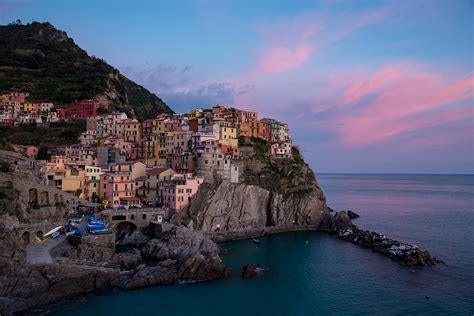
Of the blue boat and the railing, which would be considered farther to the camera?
the blue boat

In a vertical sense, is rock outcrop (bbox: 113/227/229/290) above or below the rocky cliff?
below

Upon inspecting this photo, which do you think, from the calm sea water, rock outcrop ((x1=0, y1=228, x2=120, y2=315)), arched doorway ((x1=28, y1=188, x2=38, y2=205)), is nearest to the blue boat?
rock outcrop ((x1=0, y1=228, x2=120, y2=315))

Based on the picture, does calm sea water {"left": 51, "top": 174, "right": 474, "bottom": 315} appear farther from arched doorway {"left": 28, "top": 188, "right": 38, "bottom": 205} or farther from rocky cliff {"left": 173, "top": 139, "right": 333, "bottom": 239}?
arched doorway {"left": 28, "top": 188, "right": 38, "bottom": 205}

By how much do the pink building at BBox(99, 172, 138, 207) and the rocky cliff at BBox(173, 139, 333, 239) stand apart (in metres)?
8.46

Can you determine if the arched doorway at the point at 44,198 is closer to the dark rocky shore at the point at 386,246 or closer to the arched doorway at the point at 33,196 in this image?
the arched doorway at the point at 33,196

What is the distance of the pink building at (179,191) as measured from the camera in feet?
179

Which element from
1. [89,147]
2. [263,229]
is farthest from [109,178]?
[263,229]

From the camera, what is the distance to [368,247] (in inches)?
2079

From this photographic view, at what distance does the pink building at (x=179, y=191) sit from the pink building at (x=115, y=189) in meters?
4.62

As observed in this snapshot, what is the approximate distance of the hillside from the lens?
9275cm

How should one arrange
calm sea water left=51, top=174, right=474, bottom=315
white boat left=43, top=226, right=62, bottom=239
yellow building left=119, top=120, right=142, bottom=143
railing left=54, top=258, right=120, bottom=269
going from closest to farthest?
calm sea water left=51, top=174, right=474, bottom=315, railing left=54, top=258, right=120, bottom=269, white boat left=43, top=226, right=62, bottom=239, yellow building left=119, top=120, right=142, bottom=143

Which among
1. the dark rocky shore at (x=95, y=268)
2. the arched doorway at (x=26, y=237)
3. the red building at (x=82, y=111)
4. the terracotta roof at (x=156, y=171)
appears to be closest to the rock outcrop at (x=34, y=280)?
the dark rocky shore at (x=95, y=268)

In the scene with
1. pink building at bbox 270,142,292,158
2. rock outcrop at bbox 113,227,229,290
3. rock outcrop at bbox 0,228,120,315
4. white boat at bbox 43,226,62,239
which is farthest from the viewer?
pink building at bbox 270,142,292,158

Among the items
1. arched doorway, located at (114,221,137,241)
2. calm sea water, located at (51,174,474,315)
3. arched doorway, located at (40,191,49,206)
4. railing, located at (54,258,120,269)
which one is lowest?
calm sea water, located at (51,174,474,315)
